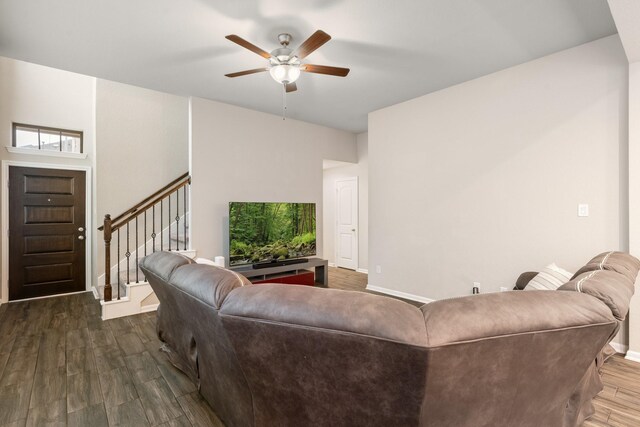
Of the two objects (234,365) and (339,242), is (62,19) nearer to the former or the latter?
(234,365)

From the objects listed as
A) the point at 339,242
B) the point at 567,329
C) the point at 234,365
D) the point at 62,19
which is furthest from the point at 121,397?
the point at 339,242

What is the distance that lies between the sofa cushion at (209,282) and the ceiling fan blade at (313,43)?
1.68 m

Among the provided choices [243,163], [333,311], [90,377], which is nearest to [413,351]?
[333,311]

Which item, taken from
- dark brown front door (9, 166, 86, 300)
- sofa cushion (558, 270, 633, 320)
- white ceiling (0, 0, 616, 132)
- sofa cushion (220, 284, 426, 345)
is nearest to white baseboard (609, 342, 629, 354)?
sofa cushion (558, 270, 633, 320)

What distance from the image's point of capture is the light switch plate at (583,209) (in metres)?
2.84

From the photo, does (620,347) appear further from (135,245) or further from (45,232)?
(45,232)

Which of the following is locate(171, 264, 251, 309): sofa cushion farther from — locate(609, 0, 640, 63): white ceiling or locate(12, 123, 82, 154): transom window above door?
locate(12, 123, 82, 154): transom window above door

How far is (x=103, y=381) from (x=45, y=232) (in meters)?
3.33

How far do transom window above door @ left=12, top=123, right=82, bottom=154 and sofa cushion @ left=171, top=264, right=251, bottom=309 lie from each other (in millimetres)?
4295

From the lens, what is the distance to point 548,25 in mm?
2543

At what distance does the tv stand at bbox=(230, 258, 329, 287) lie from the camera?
4.23 meters

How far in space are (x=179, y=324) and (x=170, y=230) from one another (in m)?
3.24

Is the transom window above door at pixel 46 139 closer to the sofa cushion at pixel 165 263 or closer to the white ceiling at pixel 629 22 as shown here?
the sofa cushion at pixel 165 263

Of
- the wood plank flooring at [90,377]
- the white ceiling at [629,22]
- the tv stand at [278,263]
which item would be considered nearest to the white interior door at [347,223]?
the tv stand at [278,263]
